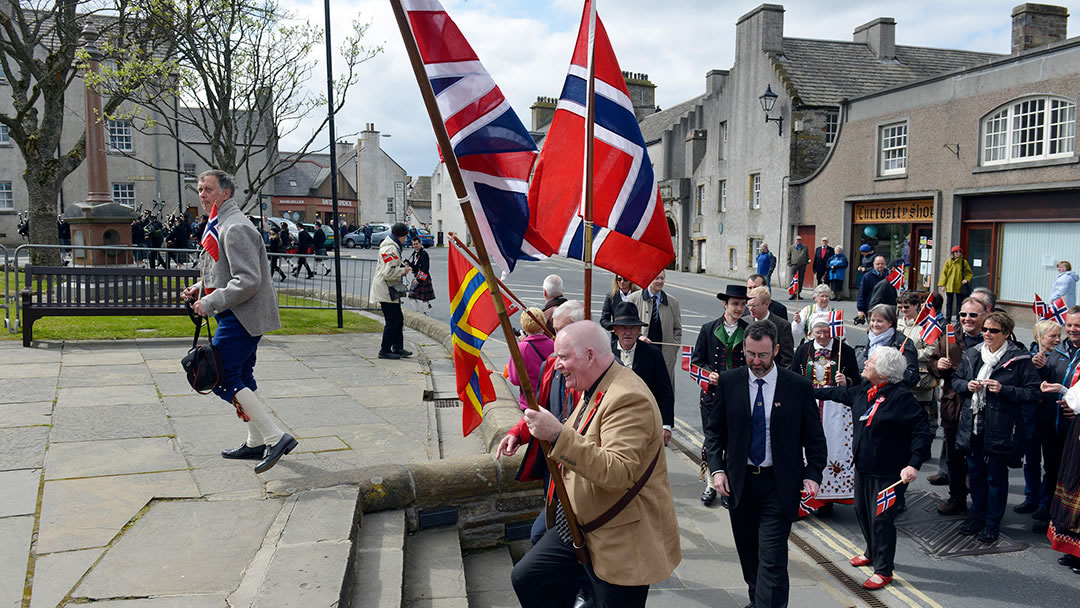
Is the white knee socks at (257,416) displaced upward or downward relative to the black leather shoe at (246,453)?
upward

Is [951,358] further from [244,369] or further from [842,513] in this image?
[244,369]

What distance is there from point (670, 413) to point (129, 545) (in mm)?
4182

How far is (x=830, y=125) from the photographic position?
94.7 feet

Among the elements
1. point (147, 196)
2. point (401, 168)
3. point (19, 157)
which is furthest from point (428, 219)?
point (19, 157)

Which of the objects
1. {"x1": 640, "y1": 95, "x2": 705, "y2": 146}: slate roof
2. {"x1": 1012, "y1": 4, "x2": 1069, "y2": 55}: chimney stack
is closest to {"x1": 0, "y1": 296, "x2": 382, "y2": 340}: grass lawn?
{"x1": 1012, "y1": 4, "x2": 1069, "y2": 55}: chimney stack

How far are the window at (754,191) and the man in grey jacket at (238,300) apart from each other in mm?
28330

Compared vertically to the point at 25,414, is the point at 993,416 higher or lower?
higher

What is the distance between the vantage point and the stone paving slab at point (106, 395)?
23.8 feet

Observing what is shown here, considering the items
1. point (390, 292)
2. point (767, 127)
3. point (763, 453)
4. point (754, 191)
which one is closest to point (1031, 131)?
point (767, 127)

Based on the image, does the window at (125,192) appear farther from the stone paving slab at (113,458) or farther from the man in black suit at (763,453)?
the man in black suit at (763,453)

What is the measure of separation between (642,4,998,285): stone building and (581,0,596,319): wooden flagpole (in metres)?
24.3

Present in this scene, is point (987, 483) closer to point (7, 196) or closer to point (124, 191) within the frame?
point (7, 196)

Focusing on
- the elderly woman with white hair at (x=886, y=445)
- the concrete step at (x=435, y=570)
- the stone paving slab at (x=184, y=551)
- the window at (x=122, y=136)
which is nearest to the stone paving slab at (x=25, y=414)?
the stone paving slab at (x=184, y=551)

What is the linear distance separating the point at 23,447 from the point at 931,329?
788cm
